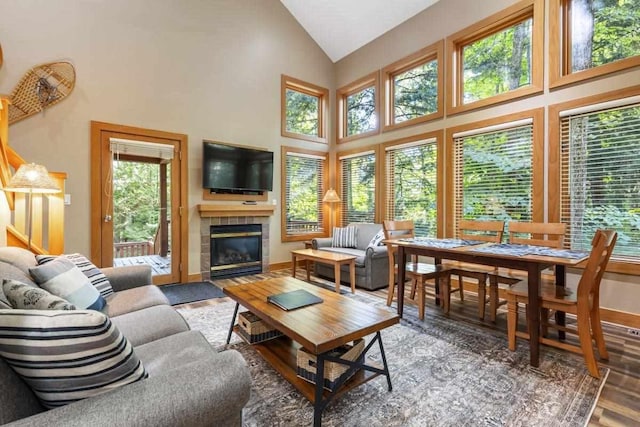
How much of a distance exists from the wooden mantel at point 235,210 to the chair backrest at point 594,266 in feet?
13.8

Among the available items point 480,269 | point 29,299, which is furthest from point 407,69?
point 29,299

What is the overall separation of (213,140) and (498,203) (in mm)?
4214

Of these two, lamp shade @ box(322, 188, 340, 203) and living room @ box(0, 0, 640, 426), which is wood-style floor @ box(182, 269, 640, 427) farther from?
lamp shade @ box(322, 188, 340, 203)

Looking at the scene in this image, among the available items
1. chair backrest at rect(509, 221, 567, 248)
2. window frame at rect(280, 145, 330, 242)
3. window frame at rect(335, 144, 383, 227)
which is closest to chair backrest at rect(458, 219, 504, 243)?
chair backrest at rect(509, 221, 567, 248)

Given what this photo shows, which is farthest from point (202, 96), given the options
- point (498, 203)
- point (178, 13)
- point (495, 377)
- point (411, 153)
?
point (495, 377)

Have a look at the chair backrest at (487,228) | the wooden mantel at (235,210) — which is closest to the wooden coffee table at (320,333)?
the chair backrest at (487,228)

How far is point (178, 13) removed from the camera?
4.38 m

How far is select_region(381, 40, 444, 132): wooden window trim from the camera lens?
4.33 meters

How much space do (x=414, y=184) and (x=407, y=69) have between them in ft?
6.30

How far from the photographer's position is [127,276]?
246 cm

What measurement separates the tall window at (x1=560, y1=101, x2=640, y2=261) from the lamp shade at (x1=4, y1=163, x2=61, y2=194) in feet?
16.9

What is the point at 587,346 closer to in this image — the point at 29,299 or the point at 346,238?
the point at 29,299

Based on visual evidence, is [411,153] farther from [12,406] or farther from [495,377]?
[12,406]

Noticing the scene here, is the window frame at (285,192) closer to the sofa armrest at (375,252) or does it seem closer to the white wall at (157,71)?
the white wall at (157,71)
